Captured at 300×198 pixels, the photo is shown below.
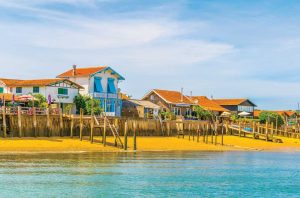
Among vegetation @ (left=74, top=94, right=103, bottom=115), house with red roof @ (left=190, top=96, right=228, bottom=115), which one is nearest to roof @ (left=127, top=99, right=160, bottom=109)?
house with red roof @ (left=190, top=96, right=228, bottom=115)

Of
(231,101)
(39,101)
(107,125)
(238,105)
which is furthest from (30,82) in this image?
(231,101)

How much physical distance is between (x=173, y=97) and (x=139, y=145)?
42.7m

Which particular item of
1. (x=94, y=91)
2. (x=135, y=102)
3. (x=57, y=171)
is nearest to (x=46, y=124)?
(x=57, y=171)

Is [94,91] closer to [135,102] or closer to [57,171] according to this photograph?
[135,102]

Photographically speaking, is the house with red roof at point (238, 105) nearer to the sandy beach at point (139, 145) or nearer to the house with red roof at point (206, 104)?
the house with red roof at point (206, 104)

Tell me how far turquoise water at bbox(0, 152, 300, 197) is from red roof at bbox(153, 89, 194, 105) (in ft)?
163

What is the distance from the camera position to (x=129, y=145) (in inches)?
2613

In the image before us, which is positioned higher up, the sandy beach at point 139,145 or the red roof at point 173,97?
the red roof at point 173,97

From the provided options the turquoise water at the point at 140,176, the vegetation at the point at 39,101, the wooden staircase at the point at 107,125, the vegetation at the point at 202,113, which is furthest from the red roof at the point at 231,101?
the turquoise water at the point at 140,176

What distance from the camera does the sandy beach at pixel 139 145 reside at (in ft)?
185

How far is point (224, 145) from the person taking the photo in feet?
258

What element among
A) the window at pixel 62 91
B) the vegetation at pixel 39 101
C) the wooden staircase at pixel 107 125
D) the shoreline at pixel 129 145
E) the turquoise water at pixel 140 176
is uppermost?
the window at pixel 62 91

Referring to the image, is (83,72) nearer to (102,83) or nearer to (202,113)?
(102,83)

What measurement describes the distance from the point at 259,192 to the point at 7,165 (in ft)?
63.2
